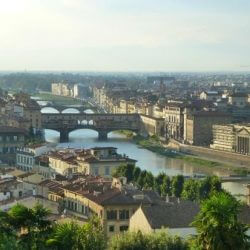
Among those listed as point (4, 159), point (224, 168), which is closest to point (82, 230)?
point (4, 159)

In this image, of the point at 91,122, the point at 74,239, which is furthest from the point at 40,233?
the point at 91,122

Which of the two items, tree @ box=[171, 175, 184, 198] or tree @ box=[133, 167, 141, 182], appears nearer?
tree @ box=[171, 175, 184, 198]

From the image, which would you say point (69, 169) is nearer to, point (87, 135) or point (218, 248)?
point (218, 248)

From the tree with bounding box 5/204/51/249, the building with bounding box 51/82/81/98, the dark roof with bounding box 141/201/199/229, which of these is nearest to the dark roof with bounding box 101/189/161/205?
the dark roof with bounding box 141/201/199/229

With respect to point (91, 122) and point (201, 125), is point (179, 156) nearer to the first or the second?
point (201, 125)

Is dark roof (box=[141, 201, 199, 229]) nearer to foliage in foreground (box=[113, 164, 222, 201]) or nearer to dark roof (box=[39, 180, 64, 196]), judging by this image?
dark roof (box=[39, 180, 64, 196])

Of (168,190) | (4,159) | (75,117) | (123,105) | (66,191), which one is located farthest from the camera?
(123,105)
